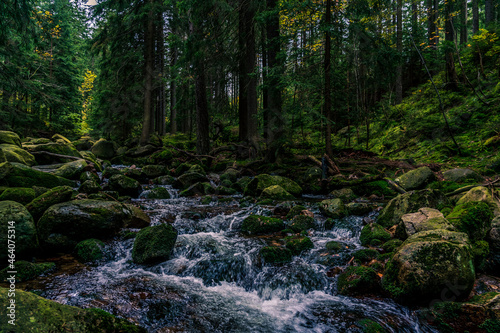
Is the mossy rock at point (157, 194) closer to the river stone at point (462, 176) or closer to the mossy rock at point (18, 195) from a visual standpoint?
the mossy rock at point (18, 195)

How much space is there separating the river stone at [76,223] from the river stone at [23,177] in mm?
2614

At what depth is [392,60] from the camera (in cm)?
933

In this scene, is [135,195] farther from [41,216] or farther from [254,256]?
[254,256]

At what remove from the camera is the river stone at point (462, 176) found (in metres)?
7.20

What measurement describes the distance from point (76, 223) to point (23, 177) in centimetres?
335

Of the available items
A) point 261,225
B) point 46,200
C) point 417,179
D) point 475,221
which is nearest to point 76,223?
point 46,200

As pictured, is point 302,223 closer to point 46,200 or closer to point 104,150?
point 46,200

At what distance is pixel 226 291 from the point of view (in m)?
4.12

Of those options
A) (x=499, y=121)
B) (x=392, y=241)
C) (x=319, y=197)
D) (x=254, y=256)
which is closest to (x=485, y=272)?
(x=392, y=241)

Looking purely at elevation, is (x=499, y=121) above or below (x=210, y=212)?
above

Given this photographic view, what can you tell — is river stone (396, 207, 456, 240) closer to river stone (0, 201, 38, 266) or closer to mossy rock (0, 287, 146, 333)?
mossy rock (0, 287, 146, 333)

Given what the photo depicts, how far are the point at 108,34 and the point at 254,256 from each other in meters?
19.8

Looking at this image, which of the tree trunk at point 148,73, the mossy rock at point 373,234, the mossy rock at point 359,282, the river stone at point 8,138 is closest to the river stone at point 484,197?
the mossy rock at point 373,234

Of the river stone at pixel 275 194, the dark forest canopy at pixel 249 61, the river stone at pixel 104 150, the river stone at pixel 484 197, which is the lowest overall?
the river stone at pixel 275 194
